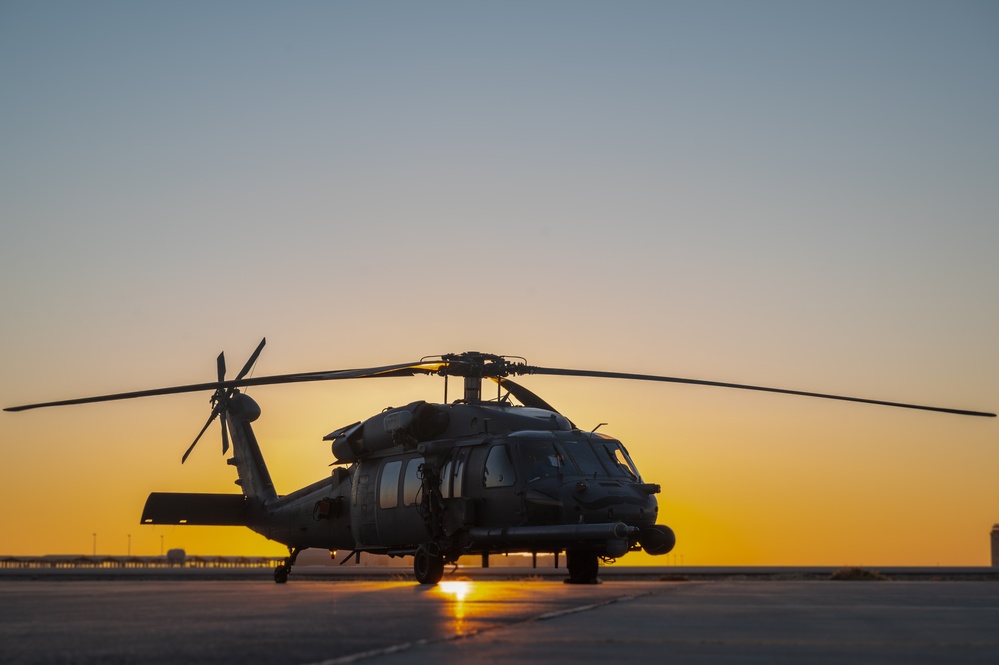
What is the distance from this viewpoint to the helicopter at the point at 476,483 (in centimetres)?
2189

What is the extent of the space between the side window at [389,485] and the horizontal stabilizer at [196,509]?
7.54 meters

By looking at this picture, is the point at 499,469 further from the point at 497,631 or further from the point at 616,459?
the point at 497,631

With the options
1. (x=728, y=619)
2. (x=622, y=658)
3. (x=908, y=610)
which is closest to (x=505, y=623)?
(x=728, y=619)

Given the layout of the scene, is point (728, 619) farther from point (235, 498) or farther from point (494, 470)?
point (235, 498)

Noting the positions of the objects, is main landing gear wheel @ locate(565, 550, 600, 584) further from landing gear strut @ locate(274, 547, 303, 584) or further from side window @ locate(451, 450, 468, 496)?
landing gear strut @ locate(274, 547, 303, 584)

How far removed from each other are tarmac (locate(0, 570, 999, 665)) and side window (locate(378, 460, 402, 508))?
10.5 m

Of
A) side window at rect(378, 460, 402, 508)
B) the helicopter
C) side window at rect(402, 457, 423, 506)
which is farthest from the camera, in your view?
side window at rect(378, 460, 402, 508)

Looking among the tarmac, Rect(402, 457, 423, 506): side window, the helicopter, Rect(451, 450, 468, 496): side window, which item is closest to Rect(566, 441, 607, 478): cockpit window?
the helicopter

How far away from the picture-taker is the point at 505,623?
9680 mm

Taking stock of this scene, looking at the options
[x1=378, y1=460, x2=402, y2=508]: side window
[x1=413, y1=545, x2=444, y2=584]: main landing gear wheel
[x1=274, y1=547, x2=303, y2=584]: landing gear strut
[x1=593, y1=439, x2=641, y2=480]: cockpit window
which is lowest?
[x1=274, y1=547, x2=303, y2=584]: landing gear strut

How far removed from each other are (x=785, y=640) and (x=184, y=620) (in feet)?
17.0

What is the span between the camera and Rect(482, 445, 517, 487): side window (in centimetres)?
2228

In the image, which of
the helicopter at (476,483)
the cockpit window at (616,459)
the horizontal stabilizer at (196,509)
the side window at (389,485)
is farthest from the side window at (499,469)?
the horizontal stabilizer at (196,509)

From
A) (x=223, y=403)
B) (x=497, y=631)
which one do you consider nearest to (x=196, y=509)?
(x=223, y=403)
